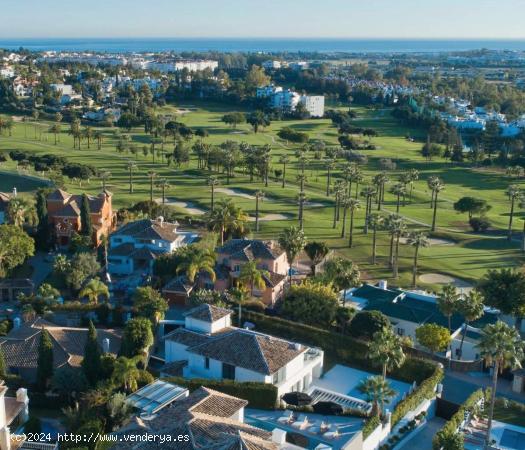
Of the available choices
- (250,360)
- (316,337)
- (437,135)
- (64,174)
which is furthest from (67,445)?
(437,135)

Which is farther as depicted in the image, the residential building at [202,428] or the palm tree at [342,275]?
the palm tree at [342,275]

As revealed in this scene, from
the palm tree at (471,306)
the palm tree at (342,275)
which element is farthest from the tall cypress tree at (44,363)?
the palm tree at (471,306)

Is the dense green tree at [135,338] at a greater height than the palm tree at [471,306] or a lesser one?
lesser

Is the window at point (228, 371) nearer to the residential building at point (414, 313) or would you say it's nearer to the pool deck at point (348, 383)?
the pool deck at point (348, 383)

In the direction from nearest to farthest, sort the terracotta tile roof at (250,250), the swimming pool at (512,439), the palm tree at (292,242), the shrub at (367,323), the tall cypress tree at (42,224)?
the swimming pool at (512,439) < the shrub at (367,323) < the palm tree at (292,242) < the terracotta tile roof at (250,250) < the tall cypress tree at (42,224)

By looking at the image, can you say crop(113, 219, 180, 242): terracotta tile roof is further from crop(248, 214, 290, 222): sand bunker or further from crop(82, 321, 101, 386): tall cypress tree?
crop(82, 321, 101, 386): tall cypress tree

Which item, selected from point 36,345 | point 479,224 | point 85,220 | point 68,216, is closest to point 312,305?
point 36,345

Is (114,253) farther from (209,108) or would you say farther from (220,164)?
(209,108)
